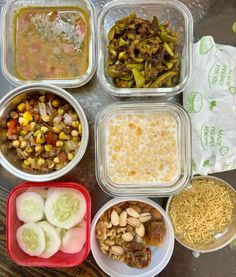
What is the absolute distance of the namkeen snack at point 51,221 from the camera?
1.61m

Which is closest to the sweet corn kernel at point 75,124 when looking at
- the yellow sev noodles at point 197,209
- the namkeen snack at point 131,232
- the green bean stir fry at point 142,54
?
the green bean stir fry at point 142,54

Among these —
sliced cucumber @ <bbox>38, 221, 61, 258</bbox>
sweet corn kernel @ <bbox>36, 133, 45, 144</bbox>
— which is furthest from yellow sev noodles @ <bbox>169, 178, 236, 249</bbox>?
sweet corn kernel @ <bbox>36, 133, 45, 144</bbox>

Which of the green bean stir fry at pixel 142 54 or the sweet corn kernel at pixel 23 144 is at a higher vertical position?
the green bean stir fry at pixel 142 54

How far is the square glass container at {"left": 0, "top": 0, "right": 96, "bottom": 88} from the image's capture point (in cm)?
164

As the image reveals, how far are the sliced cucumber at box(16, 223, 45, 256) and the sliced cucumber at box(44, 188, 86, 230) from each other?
0.08 meters

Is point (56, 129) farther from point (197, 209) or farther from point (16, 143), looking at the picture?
point (197, 209)

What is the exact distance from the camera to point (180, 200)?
1.66 metres

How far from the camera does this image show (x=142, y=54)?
154cm

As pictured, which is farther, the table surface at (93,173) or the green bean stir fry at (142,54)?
the table surface at (93,173)

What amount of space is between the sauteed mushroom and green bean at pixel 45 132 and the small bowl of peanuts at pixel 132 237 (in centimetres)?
26

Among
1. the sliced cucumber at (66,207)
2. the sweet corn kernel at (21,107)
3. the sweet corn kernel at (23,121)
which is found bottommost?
the sliced cucumber at (66,207)

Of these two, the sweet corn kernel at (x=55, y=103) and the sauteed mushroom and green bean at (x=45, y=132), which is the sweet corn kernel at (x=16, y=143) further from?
the sweet corn kernel at (x=55, y=103)

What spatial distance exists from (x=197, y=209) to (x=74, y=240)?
0.48 m

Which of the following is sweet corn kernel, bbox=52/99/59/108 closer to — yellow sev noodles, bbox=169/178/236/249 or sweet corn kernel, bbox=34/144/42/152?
sweet corn kernel, bbox=34/144/42/152
